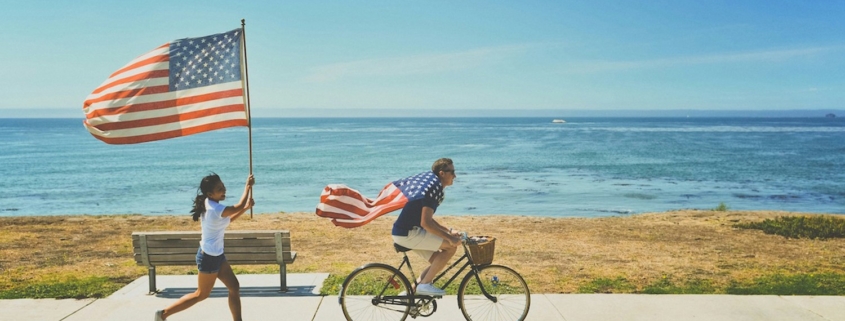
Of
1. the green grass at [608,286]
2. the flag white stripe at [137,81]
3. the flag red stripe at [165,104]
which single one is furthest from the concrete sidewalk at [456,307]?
the flag white stripe at [137,81]

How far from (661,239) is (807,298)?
6.04 m

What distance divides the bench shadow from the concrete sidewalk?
0.04 ft

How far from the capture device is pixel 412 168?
5375cm

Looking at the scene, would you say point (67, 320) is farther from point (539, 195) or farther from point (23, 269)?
point (539, 195)

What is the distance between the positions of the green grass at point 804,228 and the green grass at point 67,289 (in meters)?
12.5

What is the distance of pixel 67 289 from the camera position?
7.96 m

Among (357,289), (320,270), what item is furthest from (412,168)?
(357,289)

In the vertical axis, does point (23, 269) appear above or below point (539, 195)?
above

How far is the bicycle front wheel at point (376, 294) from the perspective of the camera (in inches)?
235

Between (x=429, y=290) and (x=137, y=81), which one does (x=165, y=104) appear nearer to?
(x=137, y=81)

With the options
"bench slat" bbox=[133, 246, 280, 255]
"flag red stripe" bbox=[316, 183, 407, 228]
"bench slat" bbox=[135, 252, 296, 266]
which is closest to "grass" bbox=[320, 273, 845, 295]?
"bench slat" bbox=[135, 252, 296, 266]

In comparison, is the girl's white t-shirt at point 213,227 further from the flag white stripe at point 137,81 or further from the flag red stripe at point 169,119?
the flag white stripe at point 137,81

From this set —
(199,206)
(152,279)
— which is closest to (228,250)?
(152,279)

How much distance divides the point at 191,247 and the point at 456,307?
3.18 meters
